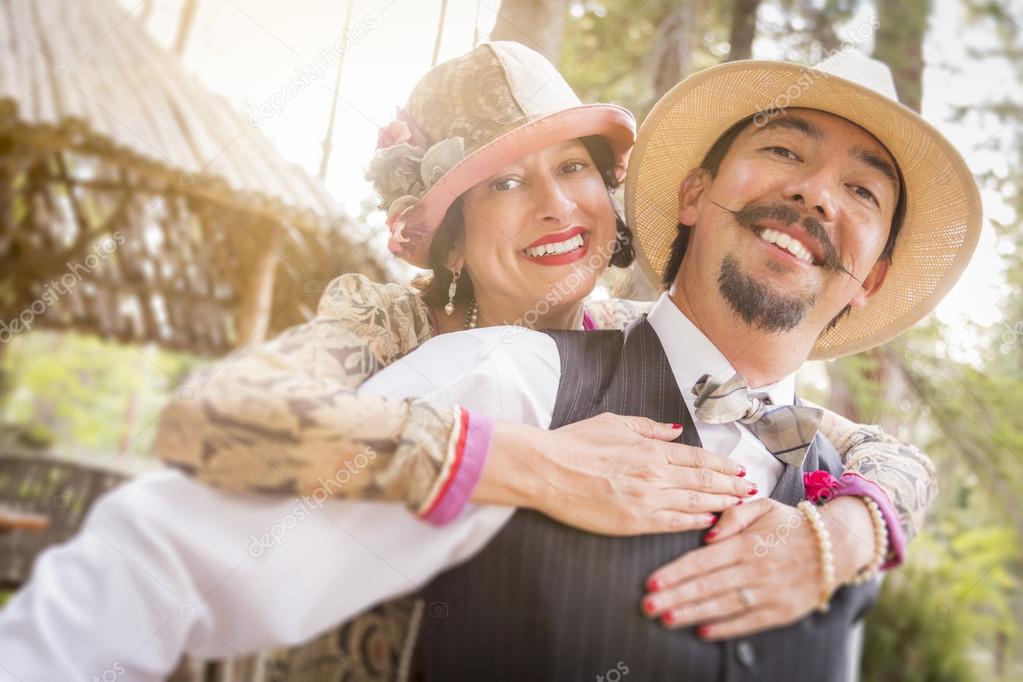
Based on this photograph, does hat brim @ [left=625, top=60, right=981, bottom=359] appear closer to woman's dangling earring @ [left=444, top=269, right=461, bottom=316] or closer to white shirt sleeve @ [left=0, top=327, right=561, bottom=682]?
woman's dangling earring @ [left=444, top=269, right=461, bottom=316]

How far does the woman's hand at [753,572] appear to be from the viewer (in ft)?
3.50

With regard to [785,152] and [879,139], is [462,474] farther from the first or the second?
[879,139]

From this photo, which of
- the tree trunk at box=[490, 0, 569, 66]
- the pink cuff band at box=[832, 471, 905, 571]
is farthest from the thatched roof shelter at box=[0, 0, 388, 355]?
→ the pink cuff band at box=[832, 471, 905, 571]

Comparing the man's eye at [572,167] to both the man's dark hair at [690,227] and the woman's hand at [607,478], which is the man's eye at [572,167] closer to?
the man's dark hair at [690,227]

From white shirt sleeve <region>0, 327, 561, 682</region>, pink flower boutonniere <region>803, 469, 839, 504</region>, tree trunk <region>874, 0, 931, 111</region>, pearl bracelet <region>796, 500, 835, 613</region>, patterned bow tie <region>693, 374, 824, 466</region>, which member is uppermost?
tree trunk <region>874, 0, 931, 111</region>

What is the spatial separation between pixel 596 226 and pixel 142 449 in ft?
2.72

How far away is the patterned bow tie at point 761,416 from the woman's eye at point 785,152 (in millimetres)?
374

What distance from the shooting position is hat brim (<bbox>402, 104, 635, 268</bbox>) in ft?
4.39

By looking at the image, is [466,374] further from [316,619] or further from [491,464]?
[316,619]

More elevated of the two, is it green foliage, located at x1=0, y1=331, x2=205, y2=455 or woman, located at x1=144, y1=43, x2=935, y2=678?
woman, located at x1=144, y1=43, x2=935, y2=678

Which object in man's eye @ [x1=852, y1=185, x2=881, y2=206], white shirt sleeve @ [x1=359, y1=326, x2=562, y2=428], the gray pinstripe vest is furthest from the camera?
man's eye @ [x1=852, y1=185, x2=881, y2=206]

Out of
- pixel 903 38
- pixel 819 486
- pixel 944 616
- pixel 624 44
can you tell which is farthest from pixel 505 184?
pixel 944 616

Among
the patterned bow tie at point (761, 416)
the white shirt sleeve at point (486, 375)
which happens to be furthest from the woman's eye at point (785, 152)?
the white shirt sleeve at point (486, 375)

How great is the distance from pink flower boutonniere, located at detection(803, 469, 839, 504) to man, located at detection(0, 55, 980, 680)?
0.02m
